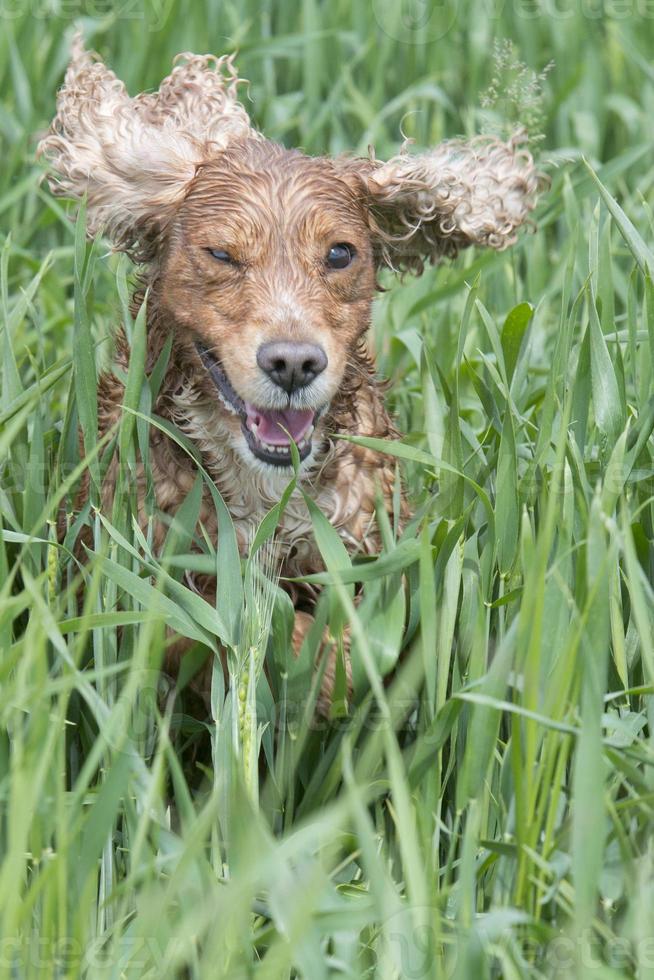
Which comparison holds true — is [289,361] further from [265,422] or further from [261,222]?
[261,222]

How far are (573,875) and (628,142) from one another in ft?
12.8

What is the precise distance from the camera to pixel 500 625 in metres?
2.62

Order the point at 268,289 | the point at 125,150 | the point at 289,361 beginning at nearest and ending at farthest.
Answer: the point at 289,361 < the point at 268,289 < the point at 125,150

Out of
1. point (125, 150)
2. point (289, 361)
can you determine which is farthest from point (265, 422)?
point (125, 150)

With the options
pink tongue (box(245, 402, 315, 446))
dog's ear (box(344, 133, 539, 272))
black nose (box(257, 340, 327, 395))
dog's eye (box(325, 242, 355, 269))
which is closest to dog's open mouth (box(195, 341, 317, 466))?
pink tongue (box(245, 402, 315, 446))

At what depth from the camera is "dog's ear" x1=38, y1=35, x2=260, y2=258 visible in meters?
3.06

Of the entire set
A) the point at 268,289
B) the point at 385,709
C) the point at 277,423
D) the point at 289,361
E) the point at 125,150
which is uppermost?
the point at 125,150

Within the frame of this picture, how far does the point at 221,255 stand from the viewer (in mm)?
2861

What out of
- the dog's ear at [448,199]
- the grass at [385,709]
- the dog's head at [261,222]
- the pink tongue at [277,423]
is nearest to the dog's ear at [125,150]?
the dog's head at [261,222]

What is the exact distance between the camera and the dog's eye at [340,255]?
9.65ft

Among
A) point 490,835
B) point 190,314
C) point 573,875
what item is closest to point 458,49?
point 190,314

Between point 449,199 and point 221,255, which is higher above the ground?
point 449,199

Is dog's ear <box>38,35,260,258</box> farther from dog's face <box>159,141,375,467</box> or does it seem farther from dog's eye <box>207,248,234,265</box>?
dog's eye <box>207,248,234,265</box>

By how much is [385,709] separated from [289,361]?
0.88m
